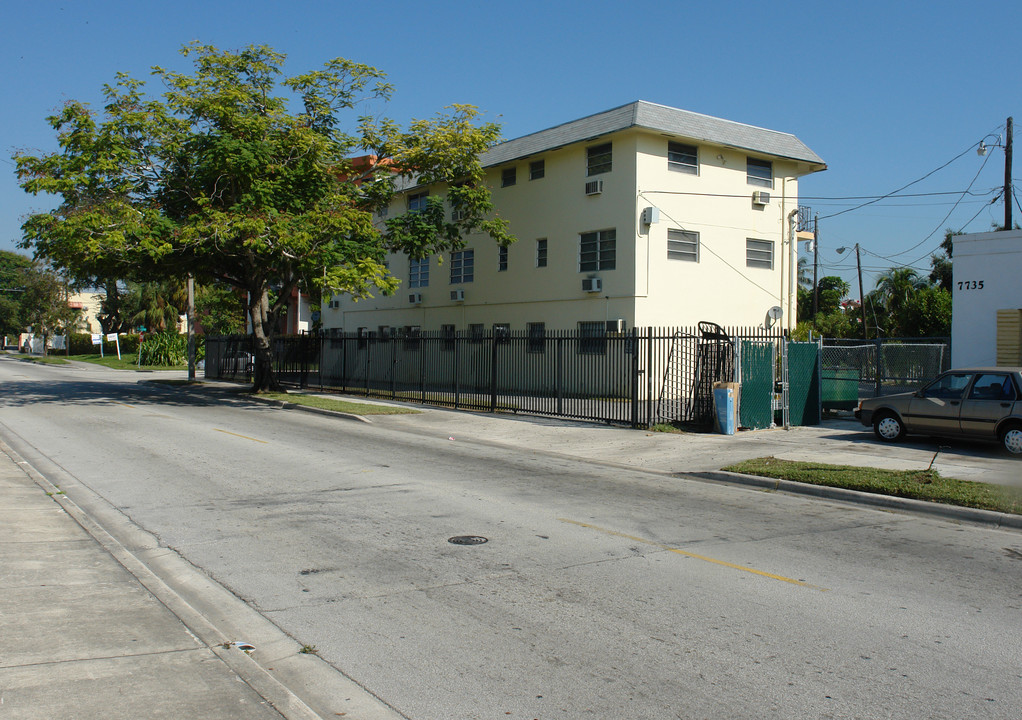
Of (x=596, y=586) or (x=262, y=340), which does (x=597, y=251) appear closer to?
(x=262, y=340)

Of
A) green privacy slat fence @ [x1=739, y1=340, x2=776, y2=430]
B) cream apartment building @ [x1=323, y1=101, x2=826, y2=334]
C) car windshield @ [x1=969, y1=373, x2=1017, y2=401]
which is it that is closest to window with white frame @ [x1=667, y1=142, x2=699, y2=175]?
cream apartment building @ [x1=323, y1=101, x2=826, y2=334]

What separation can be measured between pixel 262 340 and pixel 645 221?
547 inches

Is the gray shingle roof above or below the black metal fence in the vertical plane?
above

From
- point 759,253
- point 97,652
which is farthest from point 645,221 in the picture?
point 97,652

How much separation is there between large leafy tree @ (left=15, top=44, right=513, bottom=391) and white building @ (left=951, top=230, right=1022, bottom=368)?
49.7 ft

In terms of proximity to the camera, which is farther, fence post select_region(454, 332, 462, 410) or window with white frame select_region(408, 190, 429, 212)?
window with white frame select_region(408, 190, 429, 212)

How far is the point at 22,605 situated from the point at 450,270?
28.8m

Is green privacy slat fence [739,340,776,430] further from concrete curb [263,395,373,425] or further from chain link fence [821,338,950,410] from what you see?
concrete curb [263,395,373,425]

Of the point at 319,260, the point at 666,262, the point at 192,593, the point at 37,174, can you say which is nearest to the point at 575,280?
the point at 666,262

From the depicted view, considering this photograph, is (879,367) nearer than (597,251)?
Yes

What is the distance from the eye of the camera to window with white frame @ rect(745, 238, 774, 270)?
28000 millimetres

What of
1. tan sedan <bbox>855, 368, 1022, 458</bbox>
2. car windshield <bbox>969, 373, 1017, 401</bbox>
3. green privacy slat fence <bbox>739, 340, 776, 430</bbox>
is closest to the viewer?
tan sedan <bbox>855, 368, 1022, 458</bbox>

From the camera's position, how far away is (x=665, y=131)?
82.5ft

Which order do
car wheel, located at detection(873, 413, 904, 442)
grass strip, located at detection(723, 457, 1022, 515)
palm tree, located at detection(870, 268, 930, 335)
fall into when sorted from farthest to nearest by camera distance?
palm tree, located at detection(870, 268, 930, 335), car wheel, located at detection(873, 413, 904, 442), grass strip, located at detection(723, 457, 1022, 515)
